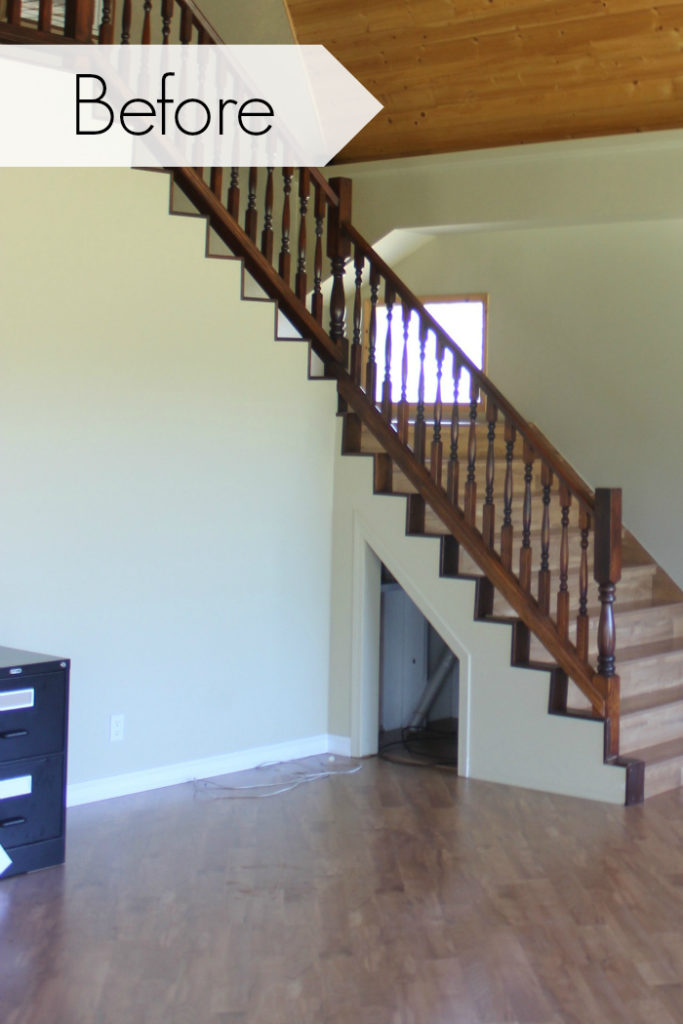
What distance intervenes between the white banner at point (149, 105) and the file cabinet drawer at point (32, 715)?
212 cm

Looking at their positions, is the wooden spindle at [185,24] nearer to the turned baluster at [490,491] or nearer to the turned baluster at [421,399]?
the turned baluster at [421,399]

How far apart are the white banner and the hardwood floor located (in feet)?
9.37

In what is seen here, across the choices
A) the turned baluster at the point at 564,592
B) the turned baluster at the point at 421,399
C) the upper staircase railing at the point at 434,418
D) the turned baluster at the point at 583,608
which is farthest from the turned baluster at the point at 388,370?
the turned baluster at the point at 583,608

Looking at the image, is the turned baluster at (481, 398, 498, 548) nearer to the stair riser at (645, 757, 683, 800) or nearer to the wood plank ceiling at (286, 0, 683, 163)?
the stair riser at (645, 757, 683, 800)

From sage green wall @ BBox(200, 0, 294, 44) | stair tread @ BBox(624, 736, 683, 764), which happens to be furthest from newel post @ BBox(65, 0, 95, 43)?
stair tread @ BBox(624, 736, 683, 764)

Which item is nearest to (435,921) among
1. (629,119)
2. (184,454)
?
(184,454)

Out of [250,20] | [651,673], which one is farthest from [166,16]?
[651,673]

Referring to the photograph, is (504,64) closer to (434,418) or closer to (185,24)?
(185,24)

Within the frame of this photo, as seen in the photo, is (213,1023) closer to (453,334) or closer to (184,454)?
(184,454)

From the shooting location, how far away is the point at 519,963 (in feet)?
10.7

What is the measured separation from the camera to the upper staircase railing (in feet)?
16.3

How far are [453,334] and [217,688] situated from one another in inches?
127

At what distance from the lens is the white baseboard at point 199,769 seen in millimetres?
4785

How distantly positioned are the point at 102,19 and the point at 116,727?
3188 millimetres
